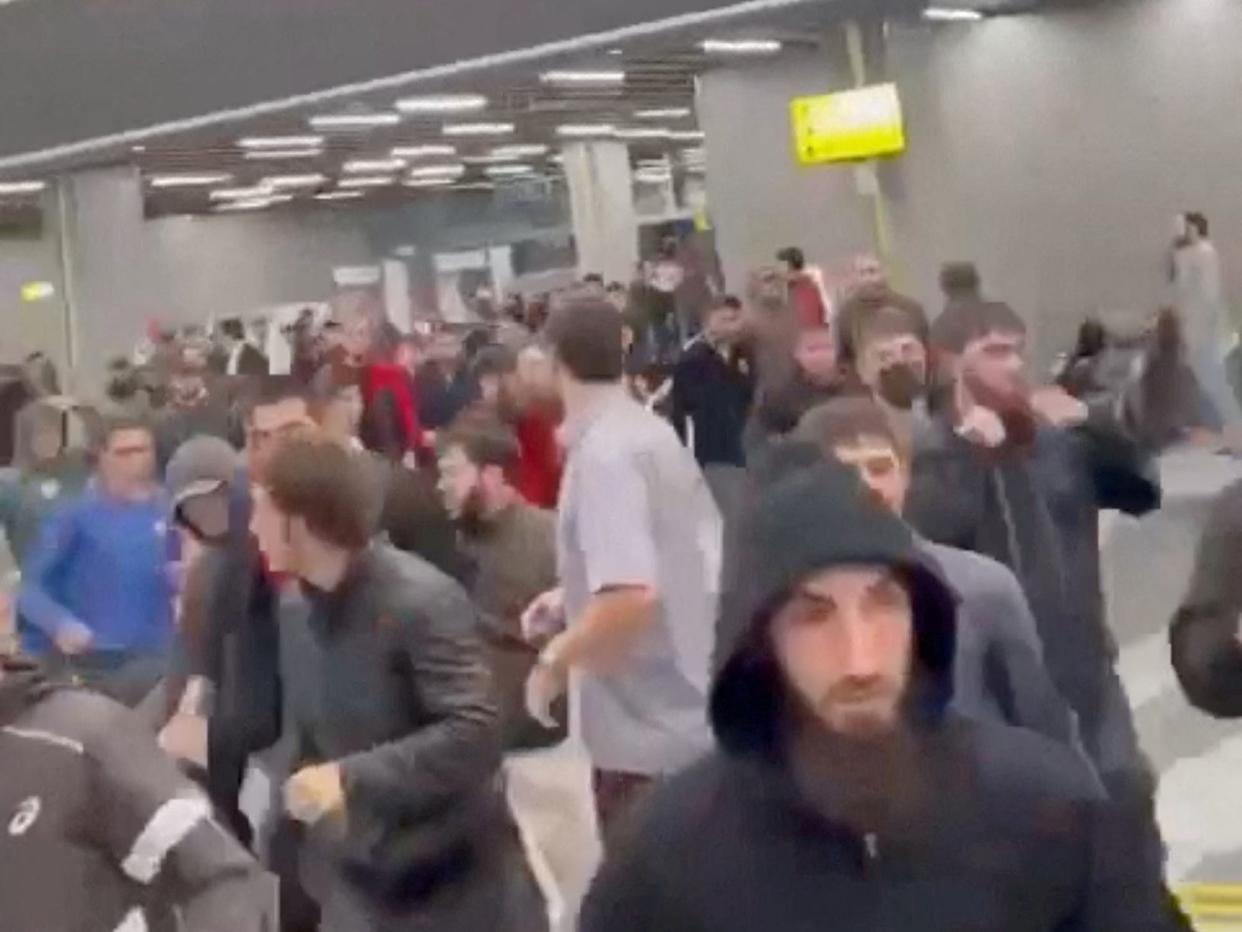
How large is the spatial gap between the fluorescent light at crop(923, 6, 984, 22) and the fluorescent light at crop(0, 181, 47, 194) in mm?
8839

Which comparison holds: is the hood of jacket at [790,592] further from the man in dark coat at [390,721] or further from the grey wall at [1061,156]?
the grey wall at [1061,156]

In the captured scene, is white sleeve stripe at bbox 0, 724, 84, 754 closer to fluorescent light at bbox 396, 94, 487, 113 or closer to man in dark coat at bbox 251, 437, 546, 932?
man in dark coat at bbox 251, 437, 546, 932

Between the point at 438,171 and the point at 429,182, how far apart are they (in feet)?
9.22

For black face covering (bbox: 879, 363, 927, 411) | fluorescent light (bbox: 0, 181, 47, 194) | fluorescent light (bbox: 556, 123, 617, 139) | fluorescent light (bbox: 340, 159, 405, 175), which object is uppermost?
fluorescent light (bbox: 340, 159, 405, 175)

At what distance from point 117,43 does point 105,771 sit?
52.8 feet

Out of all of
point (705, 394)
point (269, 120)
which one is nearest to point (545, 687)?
point (705, 394)

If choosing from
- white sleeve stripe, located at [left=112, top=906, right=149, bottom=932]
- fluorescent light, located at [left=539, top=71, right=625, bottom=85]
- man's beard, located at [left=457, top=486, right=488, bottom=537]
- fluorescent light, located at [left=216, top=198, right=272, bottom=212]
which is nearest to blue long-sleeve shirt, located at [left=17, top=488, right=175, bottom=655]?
man's beard, located at [left=457, top=486, right=488, bottom=537]

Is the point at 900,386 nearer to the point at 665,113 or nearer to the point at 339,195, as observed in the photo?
the point at 665,113

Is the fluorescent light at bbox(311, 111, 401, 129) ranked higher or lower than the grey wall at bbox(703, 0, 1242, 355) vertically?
higher

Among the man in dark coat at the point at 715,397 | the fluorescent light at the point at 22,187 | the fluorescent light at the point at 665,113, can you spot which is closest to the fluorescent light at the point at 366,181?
the fluorescent light at the point at 665,113

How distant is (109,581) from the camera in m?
7.57

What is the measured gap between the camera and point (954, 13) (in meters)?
20.3

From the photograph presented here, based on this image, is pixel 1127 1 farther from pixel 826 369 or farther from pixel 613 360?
pixel 613 360

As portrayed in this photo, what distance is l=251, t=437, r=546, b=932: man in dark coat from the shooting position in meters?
4.31
